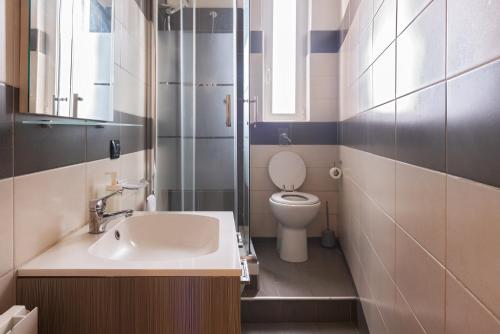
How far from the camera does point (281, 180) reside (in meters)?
2.93

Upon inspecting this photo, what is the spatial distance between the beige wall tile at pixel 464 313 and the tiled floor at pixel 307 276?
4.18ft

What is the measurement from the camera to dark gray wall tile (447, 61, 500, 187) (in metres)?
0.60

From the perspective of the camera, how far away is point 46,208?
954 mm

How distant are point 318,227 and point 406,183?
2.00 metres

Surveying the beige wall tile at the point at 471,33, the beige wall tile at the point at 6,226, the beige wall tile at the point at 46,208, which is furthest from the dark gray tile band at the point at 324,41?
the beige wall tile at the point at 6,226

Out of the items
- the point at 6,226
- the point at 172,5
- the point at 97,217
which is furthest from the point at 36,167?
the point at 172,5

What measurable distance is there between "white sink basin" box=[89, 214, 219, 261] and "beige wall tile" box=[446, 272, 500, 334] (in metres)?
0.74

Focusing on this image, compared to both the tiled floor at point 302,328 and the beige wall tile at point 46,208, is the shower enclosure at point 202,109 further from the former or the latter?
the beige wall tile at point 46,208

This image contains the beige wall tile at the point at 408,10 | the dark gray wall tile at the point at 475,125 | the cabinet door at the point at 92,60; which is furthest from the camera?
the cabinet door at the point at 92,60

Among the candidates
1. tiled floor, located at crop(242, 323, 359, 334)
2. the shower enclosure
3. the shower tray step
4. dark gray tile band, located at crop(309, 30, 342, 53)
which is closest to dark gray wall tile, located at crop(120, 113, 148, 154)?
the shower enclosure

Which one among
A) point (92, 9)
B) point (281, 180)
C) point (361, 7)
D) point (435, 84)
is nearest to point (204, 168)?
point (281, 180)

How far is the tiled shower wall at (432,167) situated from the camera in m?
0.63

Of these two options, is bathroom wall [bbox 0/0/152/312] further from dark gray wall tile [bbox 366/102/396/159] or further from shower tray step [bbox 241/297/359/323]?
dark gray wall tile [bbox 366/102/396/159]

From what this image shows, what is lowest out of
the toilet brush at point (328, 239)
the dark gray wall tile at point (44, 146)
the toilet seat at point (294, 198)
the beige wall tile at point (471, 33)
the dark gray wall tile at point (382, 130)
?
the toilet brush at point (328, 239)
